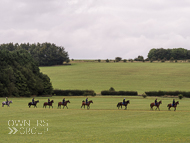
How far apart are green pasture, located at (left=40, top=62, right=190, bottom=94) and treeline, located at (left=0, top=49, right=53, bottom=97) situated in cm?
1928

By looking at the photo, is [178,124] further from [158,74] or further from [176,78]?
[158,74]

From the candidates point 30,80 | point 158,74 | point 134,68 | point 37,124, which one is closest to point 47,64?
point 134,68

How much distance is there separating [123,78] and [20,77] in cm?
6117

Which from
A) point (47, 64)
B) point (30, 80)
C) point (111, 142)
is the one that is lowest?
point (111, 142)

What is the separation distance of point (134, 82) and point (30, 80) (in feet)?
170

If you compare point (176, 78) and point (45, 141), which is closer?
point (45, 141)

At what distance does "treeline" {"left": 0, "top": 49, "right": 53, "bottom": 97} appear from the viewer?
8806 cm

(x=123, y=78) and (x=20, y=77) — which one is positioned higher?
(x=123, y=78)

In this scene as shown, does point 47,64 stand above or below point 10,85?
above

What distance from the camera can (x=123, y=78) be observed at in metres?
142

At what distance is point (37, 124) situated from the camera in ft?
102

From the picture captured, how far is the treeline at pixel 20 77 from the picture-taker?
289 feet

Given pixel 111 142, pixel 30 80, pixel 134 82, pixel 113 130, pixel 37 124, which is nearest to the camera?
pixel 111 142

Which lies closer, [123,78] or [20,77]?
[20,77]
